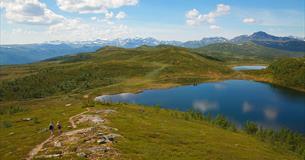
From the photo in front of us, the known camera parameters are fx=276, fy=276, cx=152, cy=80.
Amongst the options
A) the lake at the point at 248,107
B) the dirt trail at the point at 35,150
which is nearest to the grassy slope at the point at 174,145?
the dirt trail at the point at 35,150

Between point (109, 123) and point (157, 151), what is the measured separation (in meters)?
26.3

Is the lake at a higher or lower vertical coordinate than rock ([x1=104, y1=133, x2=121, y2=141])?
lower

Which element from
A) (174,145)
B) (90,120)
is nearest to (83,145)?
(174,145)

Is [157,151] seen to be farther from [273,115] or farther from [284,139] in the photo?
[273,115]

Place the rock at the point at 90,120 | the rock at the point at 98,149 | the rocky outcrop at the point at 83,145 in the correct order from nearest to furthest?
the rocky outcrop at the point at 83,145
the rock at the point at 98,149
the rock at the point at 90,120

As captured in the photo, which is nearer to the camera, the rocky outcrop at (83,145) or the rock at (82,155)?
the rock at (82,155)

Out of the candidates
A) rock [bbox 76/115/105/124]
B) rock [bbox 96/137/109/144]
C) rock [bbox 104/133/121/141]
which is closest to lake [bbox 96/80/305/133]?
rock [bbox 76/115/105/124]

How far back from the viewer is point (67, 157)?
4297 centimetres

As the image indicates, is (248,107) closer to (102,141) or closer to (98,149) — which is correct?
(102,141)

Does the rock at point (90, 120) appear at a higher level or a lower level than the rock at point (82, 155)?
lower

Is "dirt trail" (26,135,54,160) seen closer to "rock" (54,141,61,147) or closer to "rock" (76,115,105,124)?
"rock" (54,141,61,147)

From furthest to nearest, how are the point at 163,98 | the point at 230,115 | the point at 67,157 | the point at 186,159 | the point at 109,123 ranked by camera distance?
the point at 163,98 < the point at 230,115 < the point at 109,123 < the point at 186,159 < the point at 67,157

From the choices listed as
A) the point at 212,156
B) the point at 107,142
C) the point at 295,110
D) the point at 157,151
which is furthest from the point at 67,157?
the point at 295,110

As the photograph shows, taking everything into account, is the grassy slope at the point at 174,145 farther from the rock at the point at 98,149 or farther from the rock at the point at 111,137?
the rock at the point at 98,149
